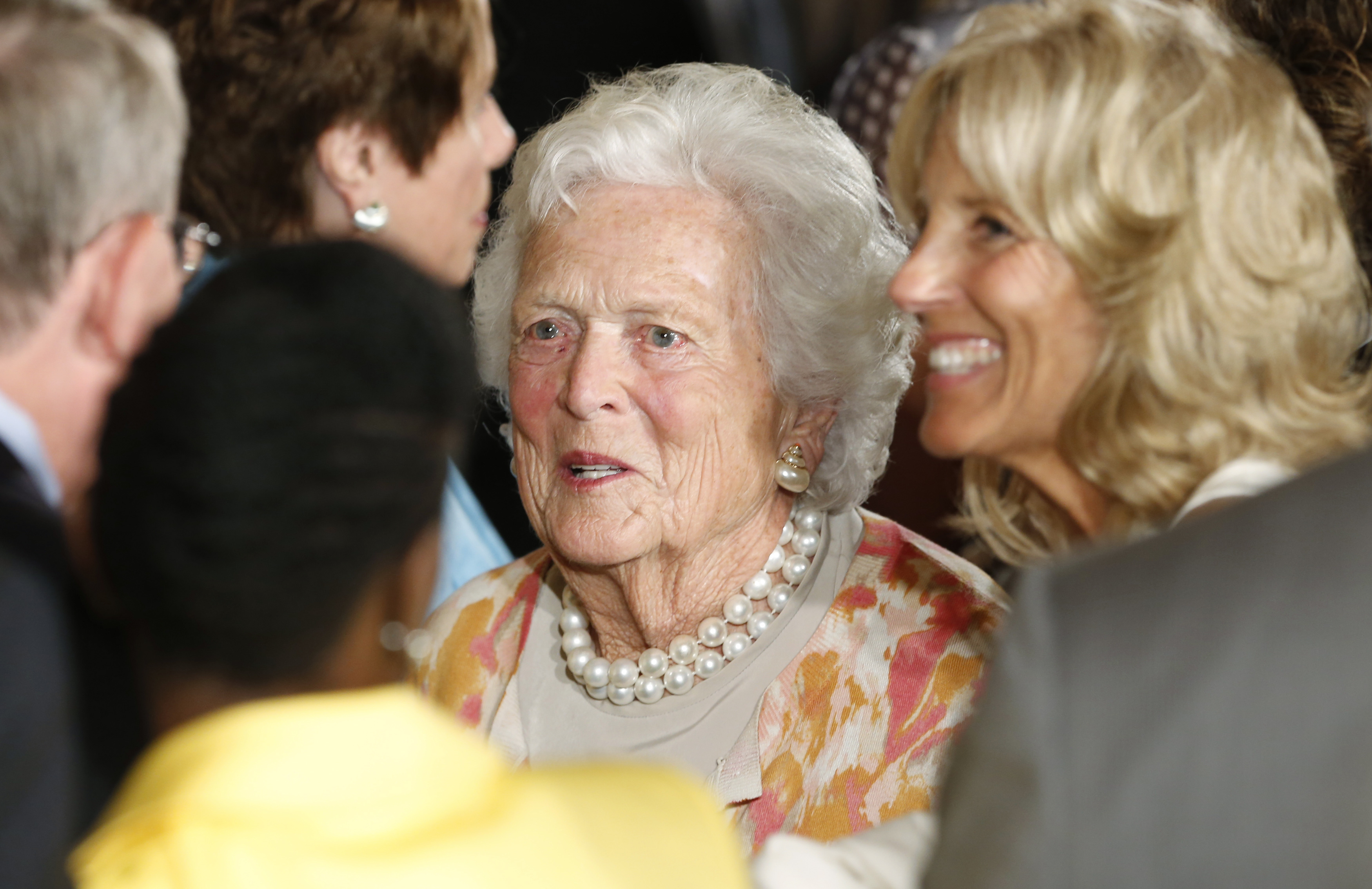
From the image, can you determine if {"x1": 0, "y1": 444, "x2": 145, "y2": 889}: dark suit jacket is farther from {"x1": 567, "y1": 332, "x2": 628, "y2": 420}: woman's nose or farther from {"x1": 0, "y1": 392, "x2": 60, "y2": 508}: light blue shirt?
{"x1": 567, "y1": 332, "x2": 628, "y2": 420}: woman's nose

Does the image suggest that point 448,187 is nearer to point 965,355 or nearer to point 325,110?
point 325,110

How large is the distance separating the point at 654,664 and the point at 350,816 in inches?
47.7

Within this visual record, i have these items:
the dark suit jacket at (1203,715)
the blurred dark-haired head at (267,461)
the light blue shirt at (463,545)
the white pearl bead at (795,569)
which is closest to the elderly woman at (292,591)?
the blurred dark-haired head at (267,461)

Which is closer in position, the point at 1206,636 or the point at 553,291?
the point at 1206,636

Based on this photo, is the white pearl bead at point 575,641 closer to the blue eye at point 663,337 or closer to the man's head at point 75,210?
the blue eye at point 663,337

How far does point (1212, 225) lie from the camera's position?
1450 mm

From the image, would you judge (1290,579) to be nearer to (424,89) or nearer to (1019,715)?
(1019,715)

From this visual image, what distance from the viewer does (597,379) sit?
6.84 ft

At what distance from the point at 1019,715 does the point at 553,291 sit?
134cm

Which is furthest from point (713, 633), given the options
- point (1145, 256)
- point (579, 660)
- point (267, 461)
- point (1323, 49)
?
point (267, 461)

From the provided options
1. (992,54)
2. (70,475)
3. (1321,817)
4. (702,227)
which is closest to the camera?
(1321,817)

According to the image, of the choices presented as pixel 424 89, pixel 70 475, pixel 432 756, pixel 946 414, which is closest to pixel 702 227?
pixel 424 89

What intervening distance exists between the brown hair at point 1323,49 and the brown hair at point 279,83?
1.15 m

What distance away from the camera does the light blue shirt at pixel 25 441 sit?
1266 mm
